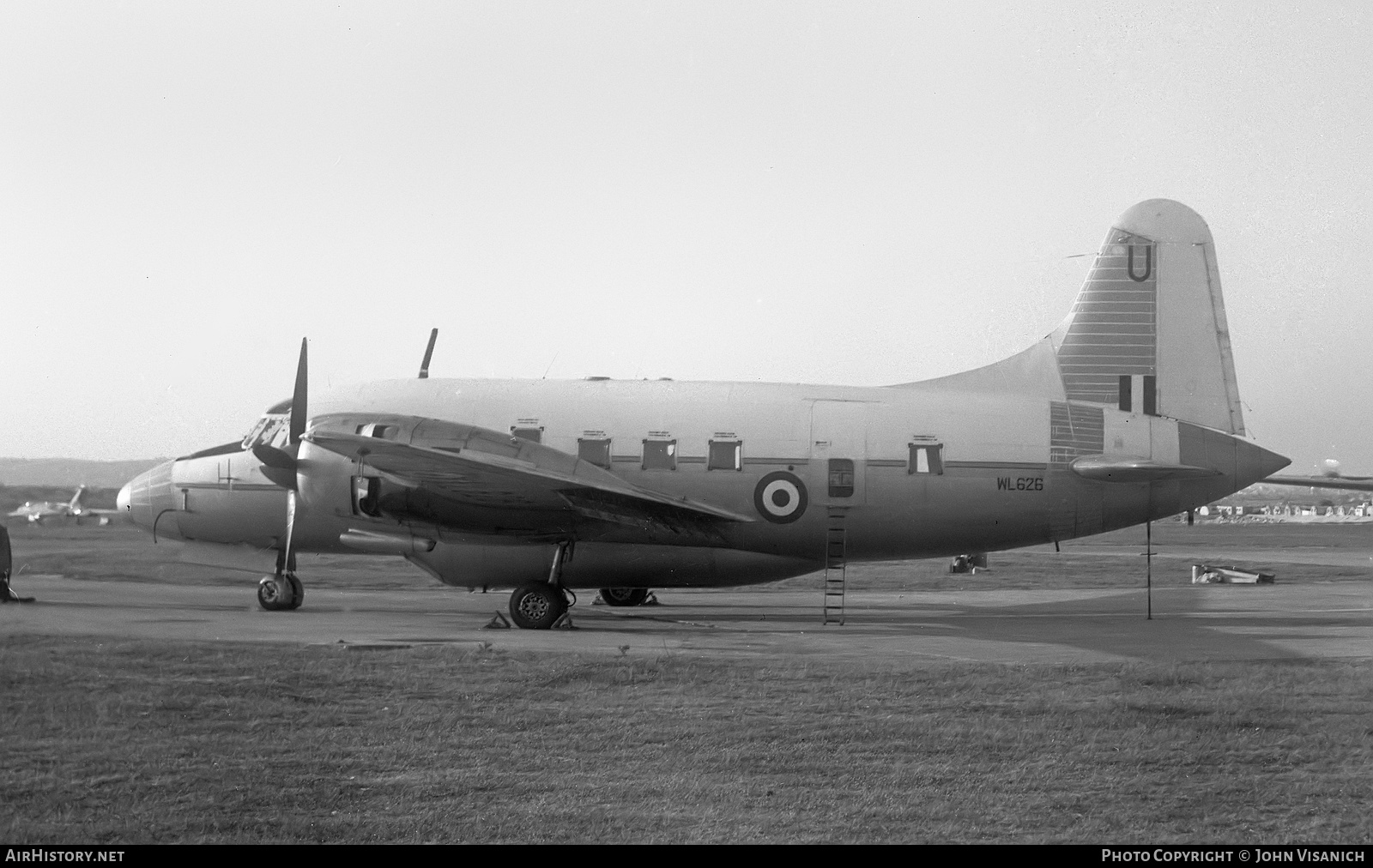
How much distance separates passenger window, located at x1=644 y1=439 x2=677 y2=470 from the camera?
66.7 feet

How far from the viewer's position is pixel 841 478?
20250 mm

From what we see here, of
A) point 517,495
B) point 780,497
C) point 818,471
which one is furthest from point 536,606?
point 818,471

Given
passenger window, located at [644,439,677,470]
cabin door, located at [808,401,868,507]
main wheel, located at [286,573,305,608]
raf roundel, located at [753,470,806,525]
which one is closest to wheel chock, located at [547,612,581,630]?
passenger window, located at [644,439,677,470]

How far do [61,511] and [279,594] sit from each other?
472cm

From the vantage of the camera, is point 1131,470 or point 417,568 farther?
point 417,568

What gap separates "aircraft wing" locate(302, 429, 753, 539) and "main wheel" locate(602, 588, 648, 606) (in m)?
4.11

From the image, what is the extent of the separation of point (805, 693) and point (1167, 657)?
5564mm

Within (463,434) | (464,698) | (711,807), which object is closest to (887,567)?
Result: (463,434)

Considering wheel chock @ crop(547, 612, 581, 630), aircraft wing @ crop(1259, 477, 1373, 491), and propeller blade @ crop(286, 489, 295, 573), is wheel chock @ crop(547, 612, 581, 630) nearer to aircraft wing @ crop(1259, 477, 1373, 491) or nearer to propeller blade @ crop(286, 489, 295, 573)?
propeller blade @ crop(286, 489, 295, 573)

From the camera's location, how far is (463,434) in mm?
19516

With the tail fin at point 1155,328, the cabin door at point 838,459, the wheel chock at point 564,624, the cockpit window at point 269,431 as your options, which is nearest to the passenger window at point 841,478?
the cabin door at point 838,459

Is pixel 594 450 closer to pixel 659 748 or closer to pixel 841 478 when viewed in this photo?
pixel 841 478

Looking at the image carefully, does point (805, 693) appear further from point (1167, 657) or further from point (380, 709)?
point (1167, 657)

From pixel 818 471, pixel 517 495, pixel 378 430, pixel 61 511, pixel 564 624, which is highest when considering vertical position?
pixel 378 430
